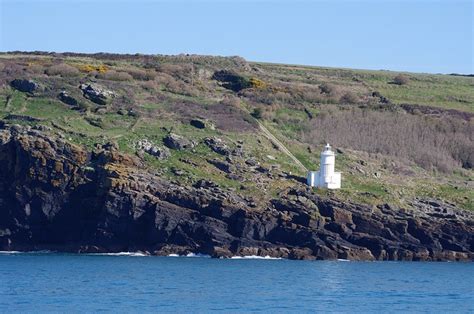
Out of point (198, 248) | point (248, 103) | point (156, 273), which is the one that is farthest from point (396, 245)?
point (248, 103)

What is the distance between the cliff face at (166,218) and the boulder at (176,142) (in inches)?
194

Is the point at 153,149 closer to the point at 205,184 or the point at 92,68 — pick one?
the point at 205,184

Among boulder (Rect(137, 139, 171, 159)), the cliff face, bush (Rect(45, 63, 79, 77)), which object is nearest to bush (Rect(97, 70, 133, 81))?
bush (Rect(45, 63, 79, 77))

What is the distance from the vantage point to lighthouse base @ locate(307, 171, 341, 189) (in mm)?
93562

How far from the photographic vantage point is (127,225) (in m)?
87.2

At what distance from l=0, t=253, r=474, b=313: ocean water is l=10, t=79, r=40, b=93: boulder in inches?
767

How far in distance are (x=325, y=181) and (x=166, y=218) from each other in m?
13.2

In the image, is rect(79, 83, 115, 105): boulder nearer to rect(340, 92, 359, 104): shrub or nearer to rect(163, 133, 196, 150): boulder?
rect(163, 133, 196, 150): boulder

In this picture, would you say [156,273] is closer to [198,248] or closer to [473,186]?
[198,248]

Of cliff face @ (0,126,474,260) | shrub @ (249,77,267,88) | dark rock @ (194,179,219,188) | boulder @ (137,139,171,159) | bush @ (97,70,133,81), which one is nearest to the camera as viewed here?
cliff face @ (0,126,474,260)

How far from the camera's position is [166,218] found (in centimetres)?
8638

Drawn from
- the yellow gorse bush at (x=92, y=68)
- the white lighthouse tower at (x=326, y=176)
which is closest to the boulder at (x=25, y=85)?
the yellow gorse bush at (x=92, y=68)

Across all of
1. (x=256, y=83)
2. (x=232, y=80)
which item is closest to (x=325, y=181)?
(x=256, y=83)

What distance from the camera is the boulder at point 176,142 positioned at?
9556 centimetres
